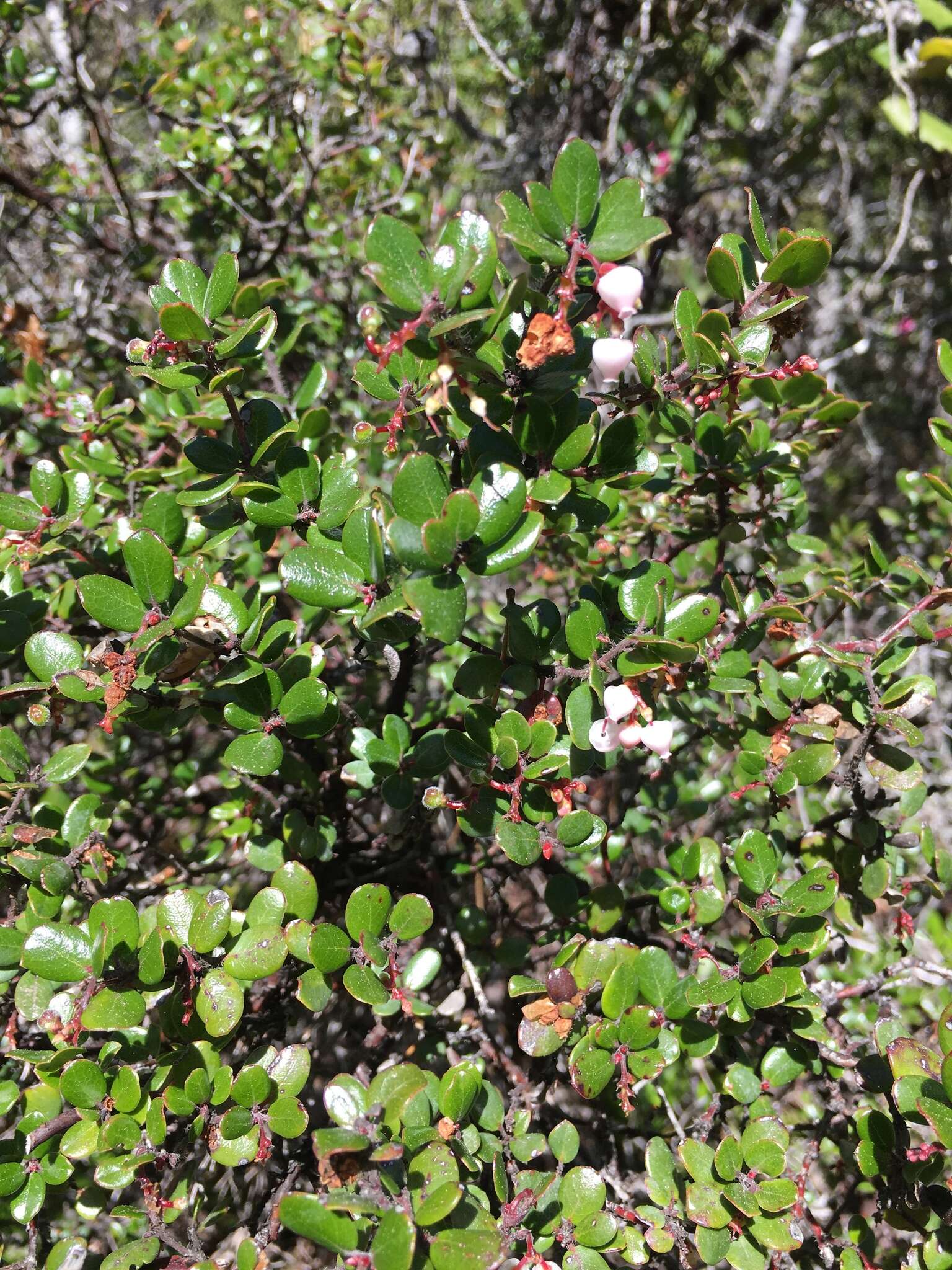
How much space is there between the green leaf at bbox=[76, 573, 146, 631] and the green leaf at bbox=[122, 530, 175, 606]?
1cm

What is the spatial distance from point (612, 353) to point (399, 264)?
211mm

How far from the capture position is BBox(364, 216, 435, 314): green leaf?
605 mm

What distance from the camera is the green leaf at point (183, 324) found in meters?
0.68

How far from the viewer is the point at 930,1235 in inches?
32.0

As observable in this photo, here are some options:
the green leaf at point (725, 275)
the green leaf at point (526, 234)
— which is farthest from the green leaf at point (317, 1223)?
the green leaf at point (725, 275)

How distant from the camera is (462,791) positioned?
1.27m

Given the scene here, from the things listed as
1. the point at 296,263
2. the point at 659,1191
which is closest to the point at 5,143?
the point at 296,263

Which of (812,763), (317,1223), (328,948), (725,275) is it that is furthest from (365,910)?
(725,275)

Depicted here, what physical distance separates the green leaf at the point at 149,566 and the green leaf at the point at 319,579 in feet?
0.39

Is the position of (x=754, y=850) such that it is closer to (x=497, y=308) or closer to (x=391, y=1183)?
(x=391, y=1183)

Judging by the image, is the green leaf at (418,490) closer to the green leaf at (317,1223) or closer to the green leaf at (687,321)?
the green leaf at (687,321)

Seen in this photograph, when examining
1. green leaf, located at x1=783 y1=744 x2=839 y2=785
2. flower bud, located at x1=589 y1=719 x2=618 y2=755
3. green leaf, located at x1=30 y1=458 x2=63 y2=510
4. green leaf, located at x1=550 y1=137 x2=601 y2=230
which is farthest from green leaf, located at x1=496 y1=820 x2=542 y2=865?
green leaf, located at x1=30 y1=458 x2=63 y2=510

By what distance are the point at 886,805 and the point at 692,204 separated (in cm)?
279

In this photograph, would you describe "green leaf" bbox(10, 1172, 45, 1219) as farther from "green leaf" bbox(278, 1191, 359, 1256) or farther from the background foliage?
"green leaf" bbox(278, 1191, 359, 1256)
